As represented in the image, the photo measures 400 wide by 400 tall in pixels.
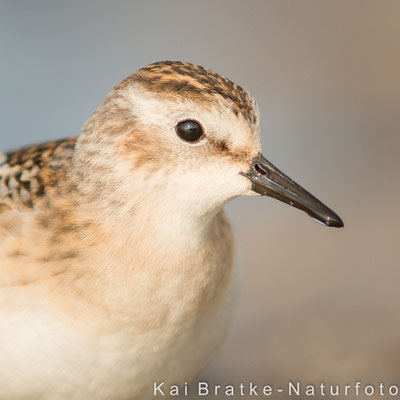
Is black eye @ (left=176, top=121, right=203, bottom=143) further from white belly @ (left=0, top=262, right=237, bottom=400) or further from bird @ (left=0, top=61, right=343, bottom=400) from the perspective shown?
white belly @ (left=0, top=262, right=237, bottom=400)

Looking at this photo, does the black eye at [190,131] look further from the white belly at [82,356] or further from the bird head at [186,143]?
the white belly at [82,356]

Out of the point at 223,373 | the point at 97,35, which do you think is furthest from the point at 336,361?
the point at 97,35

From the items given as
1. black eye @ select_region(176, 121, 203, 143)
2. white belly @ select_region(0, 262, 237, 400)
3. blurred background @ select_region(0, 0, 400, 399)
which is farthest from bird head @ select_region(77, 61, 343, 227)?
blurred background @ select_region(0, 0, 400, 399)

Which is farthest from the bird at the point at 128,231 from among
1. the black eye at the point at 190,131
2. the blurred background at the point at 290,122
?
the blurred background at the point at 290,122

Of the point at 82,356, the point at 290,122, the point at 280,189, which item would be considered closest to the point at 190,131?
the point at 280,189

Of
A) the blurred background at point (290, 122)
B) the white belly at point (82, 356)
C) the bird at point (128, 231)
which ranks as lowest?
the white belly at point (82, 356)
